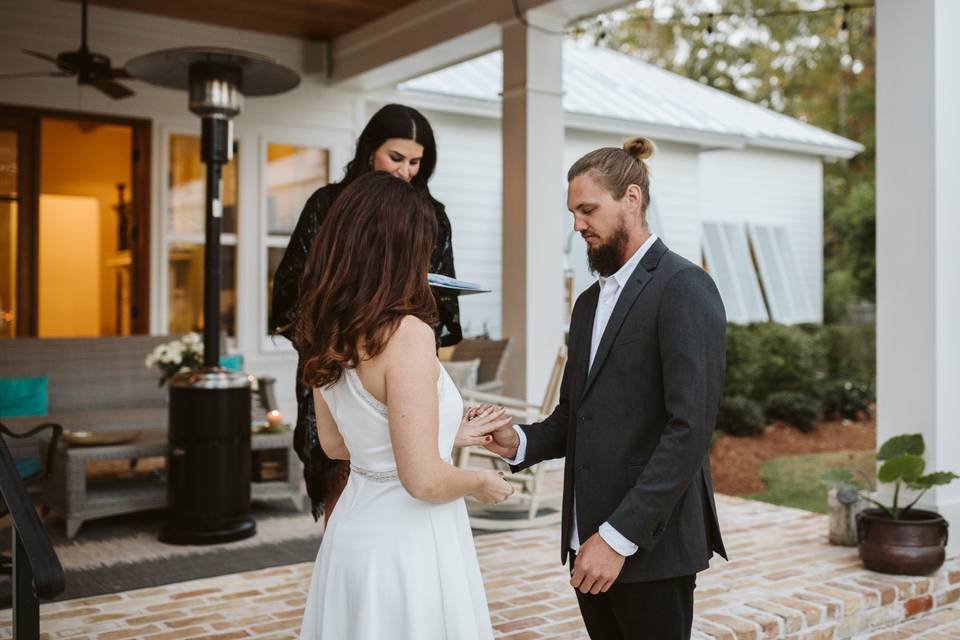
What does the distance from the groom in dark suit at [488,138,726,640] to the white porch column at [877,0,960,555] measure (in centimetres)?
269

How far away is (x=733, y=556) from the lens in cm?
452

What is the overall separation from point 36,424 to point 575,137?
6.80m

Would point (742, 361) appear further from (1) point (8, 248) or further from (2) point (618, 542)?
(2) point (618, 542)

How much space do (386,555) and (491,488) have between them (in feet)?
0.79

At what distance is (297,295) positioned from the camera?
284cm

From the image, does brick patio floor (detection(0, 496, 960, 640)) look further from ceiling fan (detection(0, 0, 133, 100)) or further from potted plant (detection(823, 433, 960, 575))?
ceiling fan (detection(0, 0, 133, 100))

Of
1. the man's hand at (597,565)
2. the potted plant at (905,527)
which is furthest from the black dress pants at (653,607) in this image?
the potted plant at (905,527)

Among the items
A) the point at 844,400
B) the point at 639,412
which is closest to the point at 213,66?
the point at 639,412

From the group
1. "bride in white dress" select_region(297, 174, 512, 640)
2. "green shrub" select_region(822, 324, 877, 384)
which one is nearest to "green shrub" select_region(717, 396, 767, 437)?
"green shrub" select_region(822, 324, 877, 384)

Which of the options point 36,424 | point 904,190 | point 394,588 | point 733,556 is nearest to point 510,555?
point 733,556

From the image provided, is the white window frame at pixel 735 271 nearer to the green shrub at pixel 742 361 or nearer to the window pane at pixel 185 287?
the green shrub at pixel 742 361

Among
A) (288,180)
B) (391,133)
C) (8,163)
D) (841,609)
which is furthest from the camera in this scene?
(288,180)

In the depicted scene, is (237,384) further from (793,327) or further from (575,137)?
(793,327)

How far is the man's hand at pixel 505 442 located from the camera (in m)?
2.26
